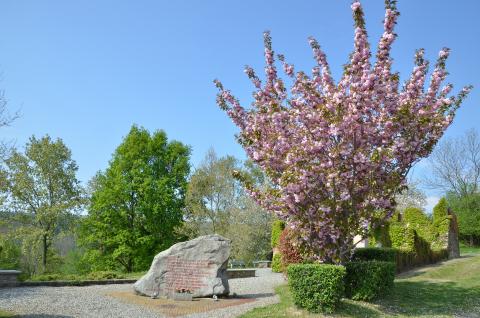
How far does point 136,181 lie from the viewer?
95.8 feet

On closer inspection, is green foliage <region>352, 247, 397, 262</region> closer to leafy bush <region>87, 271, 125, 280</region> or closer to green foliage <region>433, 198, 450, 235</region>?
leafy bush <region>87, 271, 125, 280</region>

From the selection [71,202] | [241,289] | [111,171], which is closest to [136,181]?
[111,171]

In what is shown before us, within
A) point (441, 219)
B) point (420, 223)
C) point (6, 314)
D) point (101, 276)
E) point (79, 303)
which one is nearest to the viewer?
point (6, 314)

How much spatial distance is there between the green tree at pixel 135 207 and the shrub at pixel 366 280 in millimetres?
19204

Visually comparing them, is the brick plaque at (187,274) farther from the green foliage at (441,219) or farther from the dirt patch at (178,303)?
the green foliage at (441,219)

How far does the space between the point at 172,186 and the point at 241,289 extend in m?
17.4

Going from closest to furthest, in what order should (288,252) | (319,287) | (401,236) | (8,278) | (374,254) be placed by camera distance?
1. (319,287)
2. (8,278)
3. (288,252)
4. (374,254)
5. (401,236)

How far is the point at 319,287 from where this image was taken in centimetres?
1004

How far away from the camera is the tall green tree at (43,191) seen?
88.2 feet

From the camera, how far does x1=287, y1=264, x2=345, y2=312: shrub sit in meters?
9.96

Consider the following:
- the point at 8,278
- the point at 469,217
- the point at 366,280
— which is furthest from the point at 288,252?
the point at 469,217

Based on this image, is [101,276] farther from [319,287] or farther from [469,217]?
[469,217]

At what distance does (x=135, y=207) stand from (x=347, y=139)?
21698mm

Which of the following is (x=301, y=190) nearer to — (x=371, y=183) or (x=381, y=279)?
(x=371, y=183)
